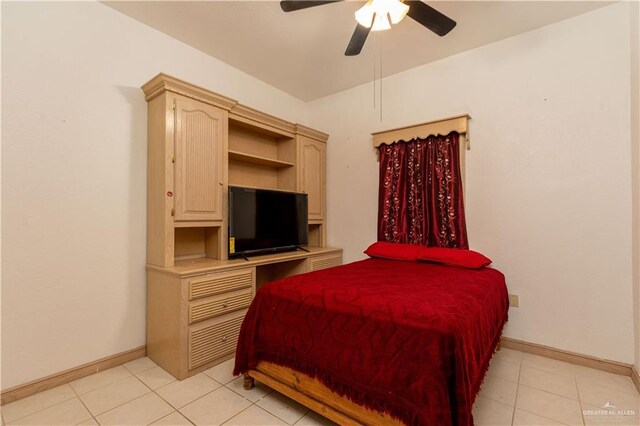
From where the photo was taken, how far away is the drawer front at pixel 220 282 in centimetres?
211

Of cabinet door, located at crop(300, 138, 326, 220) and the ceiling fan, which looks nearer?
the ceiling fan

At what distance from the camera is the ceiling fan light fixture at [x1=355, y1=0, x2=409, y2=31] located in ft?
5.65

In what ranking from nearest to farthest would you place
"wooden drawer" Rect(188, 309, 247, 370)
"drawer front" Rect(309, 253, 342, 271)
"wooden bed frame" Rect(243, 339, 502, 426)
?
1. "wooden bed frame" Rect(243, 339, 502, 426)
2. "wooden drawer" Rect(188, 309, 247, 370)
3. "drawer front" Rect(309, 253, 342, 271)

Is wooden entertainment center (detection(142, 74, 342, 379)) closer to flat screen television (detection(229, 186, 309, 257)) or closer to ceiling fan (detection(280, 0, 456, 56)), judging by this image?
flat screen television (detection(229, 186, 309, 257))

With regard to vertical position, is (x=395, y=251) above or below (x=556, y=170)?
below

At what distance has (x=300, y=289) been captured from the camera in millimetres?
1754

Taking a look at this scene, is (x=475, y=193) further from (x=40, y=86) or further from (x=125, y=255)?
(x=40, y=86)

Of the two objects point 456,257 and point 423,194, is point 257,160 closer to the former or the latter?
point 423,194

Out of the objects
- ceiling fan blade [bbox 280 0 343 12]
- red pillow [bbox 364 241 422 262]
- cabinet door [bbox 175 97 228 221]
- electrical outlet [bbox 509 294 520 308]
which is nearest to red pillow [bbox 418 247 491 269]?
red pillow [bbox 364 241 422 262]

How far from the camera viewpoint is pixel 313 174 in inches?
143

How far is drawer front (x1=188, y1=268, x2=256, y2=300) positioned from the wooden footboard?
65 cm

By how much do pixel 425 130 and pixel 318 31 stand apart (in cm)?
137

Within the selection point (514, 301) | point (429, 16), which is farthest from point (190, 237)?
point (514, 301)

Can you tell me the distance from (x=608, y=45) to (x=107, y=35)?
384cm
